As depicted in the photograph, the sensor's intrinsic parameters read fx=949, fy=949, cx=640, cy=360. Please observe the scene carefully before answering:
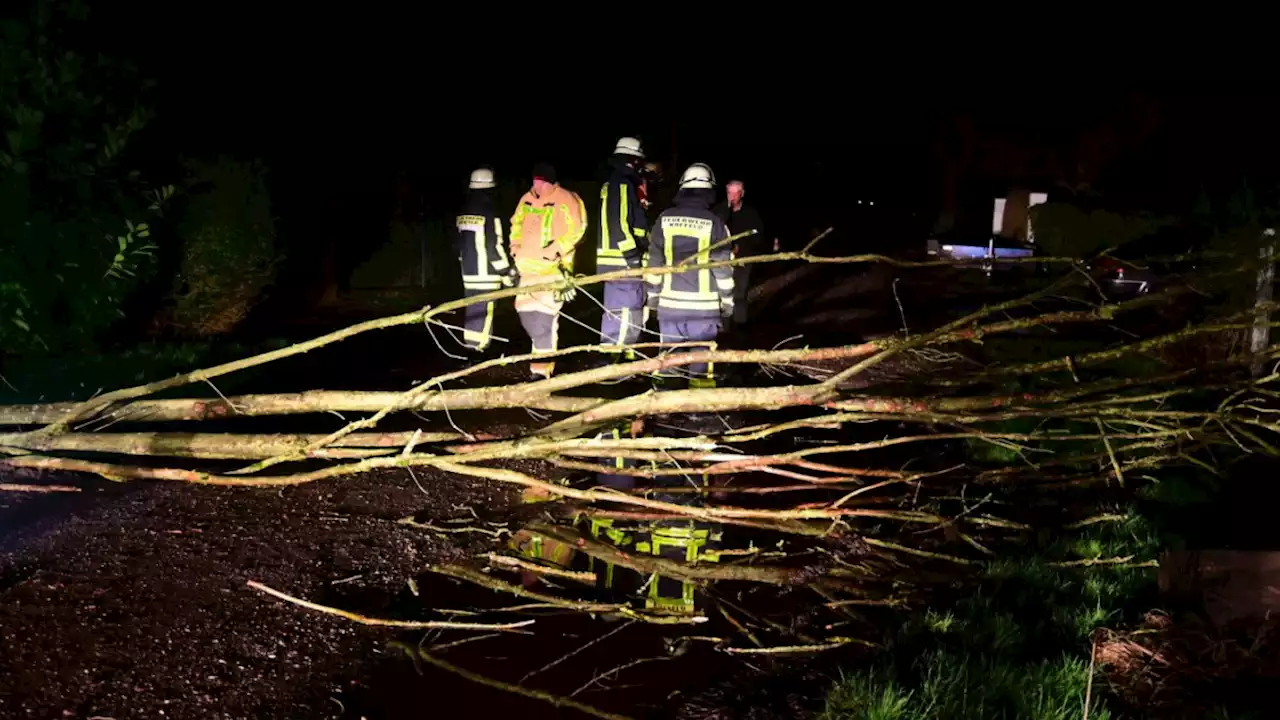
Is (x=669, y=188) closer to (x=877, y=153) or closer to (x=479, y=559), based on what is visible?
(x=479, y=559)

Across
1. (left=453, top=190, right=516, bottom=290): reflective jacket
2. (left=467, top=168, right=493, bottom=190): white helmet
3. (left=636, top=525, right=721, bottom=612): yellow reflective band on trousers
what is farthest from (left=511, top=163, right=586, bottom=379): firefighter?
(left=636, top=525, right=721, bottom=612): yellow reflective band on trousers

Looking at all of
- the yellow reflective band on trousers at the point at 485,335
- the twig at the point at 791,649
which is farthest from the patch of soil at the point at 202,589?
the yellow reflective band on trousers at the point at 485,335

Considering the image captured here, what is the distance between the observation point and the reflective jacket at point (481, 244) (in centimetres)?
775

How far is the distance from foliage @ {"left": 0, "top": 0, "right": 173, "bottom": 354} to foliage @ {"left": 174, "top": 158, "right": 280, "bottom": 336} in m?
2.64

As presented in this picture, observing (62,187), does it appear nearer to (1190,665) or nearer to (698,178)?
(698,178)

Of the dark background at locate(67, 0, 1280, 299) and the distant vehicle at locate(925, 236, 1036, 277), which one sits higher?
the dark background at locate(67, 0, 1280, 299)

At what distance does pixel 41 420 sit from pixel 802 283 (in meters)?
11.8

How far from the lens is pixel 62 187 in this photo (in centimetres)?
596

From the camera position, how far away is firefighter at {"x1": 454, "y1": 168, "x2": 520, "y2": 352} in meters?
7.75

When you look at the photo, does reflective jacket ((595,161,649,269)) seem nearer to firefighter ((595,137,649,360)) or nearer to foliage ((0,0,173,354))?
firefighter ((595,137,649,360))

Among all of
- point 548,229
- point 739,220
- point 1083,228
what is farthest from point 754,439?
point 1083,228

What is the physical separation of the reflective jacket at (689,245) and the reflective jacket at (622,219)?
1.83 ft

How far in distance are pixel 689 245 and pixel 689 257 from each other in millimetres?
104

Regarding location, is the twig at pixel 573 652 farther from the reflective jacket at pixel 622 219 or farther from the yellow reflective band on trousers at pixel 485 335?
the reflective jacket at pixel 622 219
